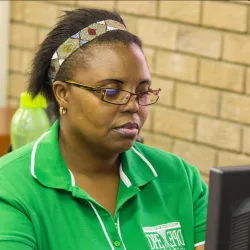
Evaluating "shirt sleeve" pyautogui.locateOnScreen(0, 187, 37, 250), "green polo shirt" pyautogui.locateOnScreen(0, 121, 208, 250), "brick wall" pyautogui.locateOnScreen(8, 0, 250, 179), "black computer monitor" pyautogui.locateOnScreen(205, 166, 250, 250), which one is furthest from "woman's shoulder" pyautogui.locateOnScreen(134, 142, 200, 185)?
"brick wall" pyautogui.locateOnScreen(8, 0, 250, 179)

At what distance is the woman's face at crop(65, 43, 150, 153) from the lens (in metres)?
1.90

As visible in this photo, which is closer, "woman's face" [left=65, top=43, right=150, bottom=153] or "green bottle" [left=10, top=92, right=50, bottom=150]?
"woman's face" [left=65, top=43, right=150, bottom=153]

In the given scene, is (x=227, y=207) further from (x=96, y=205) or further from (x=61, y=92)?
(x=61, y=92)

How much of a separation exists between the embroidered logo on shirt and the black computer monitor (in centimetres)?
55

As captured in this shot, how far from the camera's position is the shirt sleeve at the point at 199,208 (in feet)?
6.71

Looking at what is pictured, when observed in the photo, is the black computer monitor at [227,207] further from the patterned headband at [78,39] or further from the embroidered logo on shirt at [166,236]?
the patterned headband at [78,39]

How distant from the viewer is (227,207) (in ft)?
4.54

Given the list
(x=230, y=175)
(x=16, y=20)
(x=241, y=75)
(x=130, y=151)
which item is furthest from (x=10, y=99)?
(x=230, y=175)

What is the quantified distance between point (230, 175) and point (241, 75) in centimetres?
188

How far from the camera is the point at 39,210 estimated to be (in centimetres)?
186

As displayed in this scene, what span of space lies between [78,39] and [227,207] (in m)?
0.75

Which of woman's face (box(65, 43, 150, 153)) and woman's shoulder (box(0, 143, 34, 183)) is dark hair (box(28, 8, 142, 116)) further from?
woman's shoulder (box(0, 143, 34, 183))

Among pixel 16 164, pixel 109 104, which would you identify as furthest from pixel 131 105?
pixel 16 164

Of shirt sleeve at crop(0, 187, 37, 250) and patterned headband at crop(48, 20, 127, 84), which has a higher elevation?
patterned headband at crop(48, 20, 127, 84)
